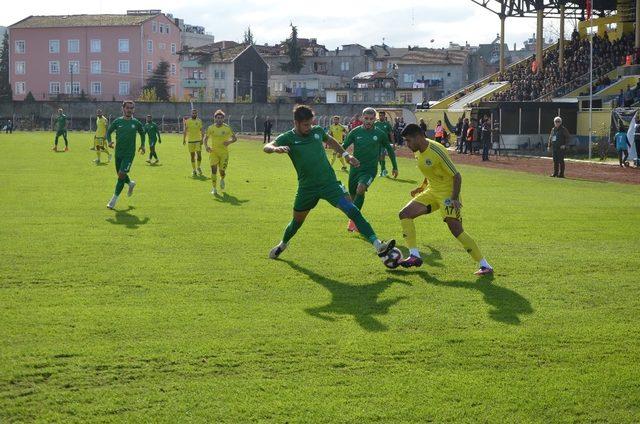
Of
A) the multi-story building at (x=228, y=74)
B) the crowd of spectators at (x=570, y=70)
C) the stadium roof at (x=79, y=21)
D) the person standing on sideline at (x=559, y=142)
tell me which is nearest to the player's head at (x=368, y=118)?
the person standing on sideline at (x=559, y=142)

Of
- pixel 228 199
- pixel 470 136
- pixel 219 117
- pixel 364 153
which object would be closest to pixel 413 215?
pixel 364 153

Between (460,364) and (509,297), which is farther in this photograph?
(509,297)

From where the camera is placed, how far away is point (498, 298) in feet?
30.9

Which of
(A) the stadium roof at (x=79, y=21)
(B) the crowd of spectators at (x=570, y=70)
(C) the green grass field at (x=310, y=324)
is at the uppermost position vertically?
(A) the stadium roof at (x=79, y=21)

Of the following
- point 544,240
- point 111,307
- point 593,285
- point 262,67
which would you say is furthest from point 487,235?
point 262,67

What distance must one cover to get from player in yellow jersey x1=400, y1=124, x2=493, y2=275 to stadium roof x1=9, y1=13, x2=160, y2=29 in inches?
4180

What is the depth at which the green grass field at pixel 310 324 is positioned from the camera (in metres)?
6.05

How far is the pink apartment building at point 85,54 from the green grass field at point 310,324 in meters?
101

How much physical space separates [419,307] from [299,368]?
2438 millimetres

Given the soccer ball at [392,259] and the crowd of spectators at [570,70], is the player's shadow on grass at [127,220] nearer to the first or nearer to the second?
the soccer ball at [392,259]

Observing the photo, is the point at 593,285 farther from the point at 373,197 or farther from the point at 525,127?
the point at 525,127

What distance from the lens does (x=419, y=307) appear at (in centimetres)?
892

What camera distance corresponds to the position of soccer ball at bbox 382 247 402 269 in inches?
426

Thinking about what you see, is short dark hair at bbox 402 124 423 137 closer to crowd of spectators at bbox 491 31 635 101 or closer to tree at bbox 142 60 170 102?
crowd of spectators at bbox 491 31 635 101
